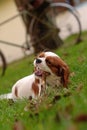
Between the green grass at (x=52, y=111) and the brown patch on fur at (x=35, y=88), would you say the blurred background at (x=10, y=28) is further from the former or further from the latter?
the brown patch on fur at (x=35, y=88)

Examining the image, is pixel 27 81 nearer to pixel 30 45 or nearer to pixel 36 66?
pixel 36 66

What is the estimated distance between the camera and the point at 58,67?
6.17 metres

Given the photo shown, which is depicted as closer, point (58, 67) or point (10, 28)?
point (58, 67)

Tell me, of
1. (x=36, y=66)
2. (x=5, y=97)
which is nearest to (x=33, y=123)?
(x=36, y=66)

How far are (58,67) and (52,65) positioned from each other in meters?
0.09

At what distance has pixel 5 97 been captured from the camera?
7625 millimetres

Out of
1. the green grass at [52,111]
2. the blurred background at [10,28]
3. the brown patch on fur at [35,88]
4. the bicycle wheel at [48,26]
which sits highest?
the blurred background at [10,28]

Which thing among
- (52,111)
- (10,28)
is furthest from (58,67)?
(10,28)

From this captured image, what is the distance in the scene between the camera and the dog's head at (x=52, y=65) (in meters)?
6.00

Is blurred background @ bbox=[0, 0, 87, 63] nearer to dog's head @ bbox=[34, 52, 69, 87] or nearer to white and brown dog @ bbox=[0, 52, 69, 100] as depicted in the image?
white and brown dog @ bbox=[0, 52, 69, 100]

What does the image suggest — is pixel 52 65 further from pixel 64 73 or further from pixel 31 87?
pixel 31 87

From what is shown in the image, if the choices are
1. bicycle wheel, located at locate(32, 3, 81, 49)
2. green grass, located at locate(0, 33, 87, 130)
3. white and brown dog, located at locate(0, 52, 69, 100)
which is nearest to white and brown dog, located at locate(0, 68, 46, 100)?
white and brown dog, located at locate(0, 52, 69, 100)

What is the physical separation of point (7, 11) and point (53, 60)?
19310 millimetres

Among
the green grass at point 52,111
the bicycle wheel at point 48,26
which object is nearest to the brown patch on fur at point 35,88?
the green grass at point 52,111
